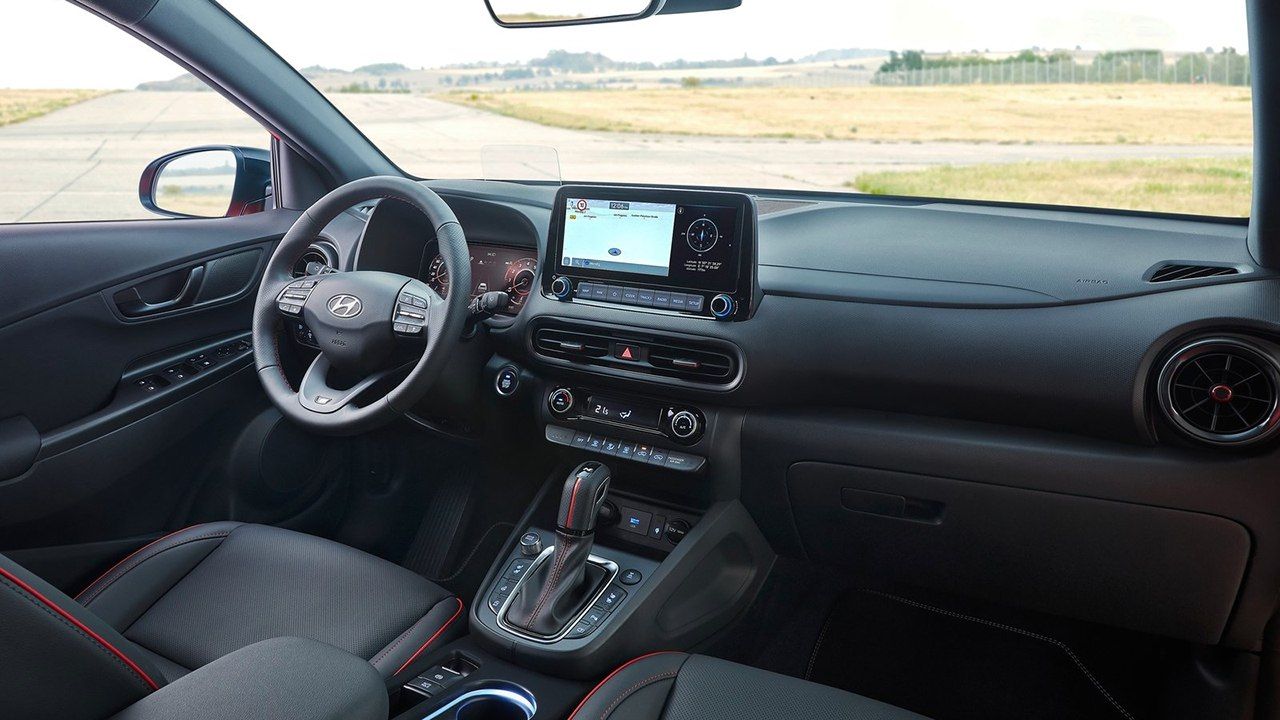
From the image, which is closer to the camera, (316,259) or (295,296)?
(295,296)

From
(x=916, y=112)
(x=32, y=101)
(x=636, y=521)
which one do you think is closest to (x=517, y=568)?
(x=636, y=521)

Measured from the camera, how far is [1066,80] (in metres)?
2.29

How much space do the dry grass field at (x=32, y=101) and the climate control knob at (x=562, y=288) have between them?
62.0 inches

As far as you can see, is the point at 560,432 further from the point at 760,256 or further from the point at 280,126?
the point at 280,126

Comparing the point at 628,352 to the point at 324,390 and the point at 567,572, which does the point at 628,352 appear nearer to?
the point at 567,572

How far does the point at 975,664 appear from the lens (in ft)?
7.59

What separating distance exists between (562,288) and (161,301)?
1114 mm

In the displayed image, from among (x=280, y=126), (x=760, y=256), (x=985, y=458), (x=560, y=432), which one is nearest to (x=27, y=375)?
(x=280, y=126)

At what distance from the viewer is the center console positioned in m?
2.11

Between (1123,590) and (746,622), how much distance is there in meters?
0.92

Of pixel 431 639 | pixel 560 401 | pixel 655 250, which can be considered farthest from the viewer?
pixel 560 401

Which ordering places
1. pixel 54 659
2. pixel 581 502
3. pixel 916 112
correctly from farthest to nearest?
pixel 916 112 → pixel 581 502 → pixel 54 659

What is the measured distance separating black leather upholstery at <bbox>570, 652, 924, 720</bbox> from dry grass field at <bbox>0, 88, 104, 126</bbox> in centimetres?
235

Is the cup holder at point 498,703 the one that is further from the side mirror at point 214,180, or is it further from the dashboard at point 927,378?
the side mirror at point 214,180
